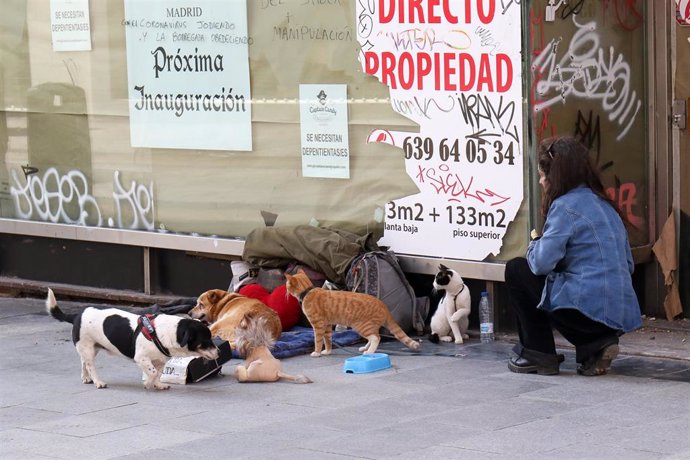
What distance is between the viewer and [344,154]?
9.01 metres

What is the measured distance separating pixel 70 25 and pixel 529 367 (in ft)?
17.1

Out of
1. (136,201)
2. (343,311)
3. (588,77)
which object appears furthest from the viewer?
(136,201)

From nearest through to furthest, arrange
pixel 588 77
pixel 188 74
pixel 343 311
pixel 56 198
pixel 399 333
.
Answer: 1. pixel 343 311
2. pixel 399 333
3. pixel 588 77
4. pixel 188 74
5. pixel 56 198

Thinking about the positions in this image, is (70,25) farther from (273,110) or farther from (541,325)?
(541,325)

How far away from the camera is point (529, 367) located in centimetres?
730

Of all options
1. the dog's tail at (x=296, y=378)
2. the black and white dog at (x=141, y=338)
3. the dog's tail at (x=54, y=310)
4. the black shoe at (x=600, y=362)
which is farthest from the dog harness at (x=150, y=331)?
the black shoe at (x=600, y=362)

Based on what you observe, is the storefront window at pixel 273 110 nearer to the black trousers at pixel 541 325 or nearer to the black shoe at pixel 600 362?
the black trousers at pixel 541 325

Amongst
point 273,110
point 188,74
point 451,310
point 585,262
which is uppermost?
point 188,74

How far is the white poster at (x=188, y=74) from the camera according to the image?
31.4 ft

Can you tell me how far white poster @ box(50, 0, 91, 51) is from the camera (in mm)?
10477

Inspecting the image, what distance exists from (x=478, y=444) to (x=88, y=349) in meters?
2.53

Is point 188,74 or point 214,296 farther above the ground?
point 188,74

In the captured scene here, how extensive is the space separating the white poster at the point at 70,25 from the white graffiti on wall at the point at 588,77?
410 centimetres

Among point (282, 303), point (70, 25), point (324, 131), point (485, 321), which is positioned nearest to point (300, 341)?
point (282, 303)
